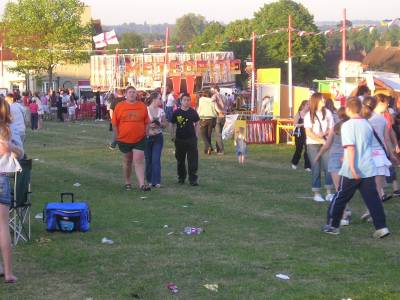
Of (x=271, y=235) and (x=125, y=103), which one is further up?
(x=125, y=103)

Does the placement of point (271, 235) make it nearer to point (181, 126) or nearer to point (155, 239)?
point (155, 239)

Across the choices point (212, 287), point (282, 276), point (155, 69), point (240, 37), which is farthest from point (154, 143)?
point (240, 37)

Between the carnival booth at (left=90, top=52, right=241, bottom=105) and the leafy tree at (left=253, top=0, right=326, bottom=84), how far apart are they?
31773 millimetres

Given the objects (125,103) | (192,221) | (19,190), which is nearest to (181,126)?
(125,103)

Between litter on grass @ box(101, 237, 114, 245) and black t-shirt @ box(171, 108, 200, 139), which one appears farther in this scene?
black t-shirt @ box(171, 108, 200, 139)

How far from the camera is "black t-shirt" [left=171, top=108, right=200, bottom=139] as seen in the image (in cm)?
1503

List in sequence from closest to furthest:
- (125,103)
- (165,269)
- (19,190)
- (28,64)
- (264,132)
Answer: (165,269) → (19,190) → (125,103) → (264,132) → (28,64)

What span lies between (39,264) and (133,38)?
4270 inches

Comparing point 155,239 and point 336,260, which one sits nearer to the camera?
point 336,260

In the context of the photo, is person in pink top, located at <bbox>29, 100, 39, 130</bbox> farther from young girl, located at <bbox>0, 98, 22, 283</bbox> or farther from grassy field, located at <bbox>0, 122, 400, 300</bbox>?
young girl, located at <bbox>0, 98, 22, 283</bbox>

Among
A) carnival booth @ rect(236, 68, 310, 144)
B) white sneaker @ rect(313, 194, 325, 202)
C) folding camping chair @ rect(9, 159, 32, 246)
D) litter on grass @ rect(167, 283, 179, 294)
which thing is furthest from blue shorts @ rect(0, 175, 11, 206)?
carnival booth @ rect(236, 68, 310, 144)

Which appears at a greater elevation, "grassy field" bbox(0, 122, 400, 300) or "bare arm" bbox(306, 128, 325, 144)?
"bare arm" bbox(306, 128, 325, 144)

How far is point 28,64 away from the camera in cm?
5934

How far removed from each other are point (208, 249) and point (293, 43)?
7300cm
